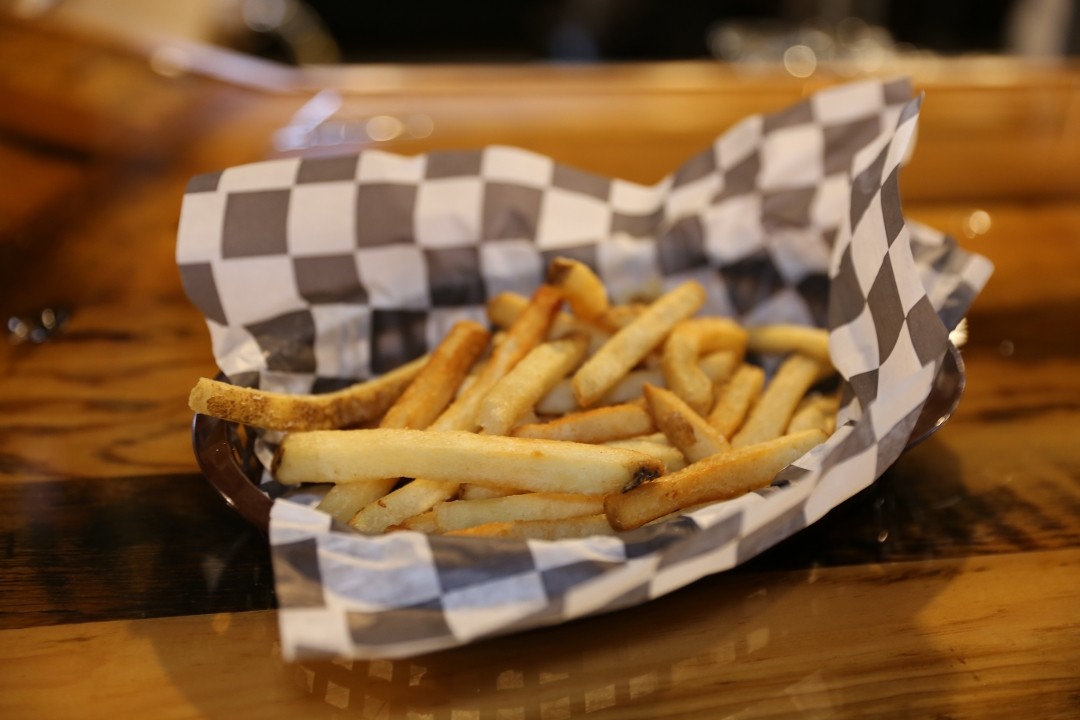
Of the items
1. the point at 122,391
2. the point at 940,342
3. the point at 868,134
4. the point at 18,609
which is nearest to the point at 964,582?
the point at 940,342

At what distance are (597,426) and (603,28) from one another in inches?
174

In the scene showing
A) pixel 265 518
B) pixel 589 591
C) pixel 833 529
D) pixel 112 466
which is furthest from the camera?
pixel 112 466

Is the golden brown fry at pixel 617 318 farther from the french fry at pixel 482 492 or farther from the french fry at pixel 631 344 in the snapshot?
the french fry at pixel 482 492

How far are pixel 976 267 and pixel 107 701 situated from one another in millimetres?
1320

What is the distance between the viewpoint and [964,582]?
1092 millimetres

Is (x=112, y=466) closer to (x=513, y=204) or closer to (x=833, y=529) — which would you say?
(x=513, y=204)

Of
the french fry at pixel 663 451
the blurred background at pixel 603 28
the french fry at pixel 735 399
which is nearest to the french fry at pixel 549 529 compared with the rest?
the french fry at pixel 663 451

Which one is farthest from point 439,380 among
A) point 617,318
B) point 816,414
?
point 816,414

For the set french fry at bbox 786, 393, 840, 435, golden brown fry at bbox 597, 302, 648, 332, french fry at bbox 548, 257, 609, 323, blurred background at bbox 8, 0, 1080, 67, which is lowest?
blurred background at bbox 8, 0, 1080, 67

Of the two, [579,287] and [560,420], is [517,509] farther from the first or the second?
[579,287]

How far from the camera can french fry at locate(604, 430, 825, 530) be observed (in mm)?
1025

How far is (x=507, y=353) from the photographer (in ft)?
4.32

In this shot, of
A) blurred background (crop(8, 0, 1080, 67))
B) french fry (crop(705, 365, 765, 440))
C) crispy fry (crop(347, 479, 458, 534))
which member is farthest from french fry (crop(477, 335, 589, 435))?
blurred background (crop(8, 0, 1080, 67))

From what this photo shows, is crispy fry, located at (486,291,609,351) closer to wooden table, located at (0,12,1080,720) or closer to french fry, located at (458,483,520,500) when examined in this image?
french fry, located at (458,483,520,500)
